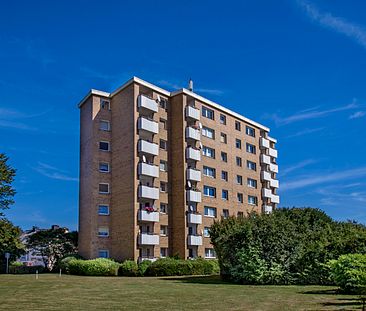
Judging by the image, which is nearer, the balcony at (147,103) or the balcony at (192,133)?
the balcony at (147,103)

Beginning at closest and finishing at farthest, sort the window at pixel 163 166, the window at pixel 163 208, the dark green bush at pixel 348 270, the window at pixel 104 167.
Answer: the dark green bush at pixel 348 270
the window at pixel 104 167
the window at pixel 163 208
the window at pixel 163 166

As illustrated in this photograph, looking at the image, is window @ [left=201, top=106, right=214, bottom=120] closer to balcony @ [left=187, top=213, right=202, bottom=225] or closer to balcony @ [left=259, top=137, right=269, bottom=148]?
balcony @ [left=259, top=137, right=269, bottom=148]

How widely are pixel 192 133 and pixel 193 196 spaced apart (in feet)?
25.2

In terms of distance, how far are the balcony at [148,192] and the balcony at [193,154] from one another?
254 inches

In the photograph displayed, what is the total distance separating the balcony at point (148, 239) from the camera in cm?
4988

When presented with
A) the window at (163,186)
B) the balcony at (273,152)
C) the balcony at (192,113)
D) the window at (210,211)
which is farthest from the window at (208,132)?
the balcony at (273,152)

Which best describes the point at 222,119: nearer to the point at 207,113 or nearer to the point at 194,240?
the point at 207,113

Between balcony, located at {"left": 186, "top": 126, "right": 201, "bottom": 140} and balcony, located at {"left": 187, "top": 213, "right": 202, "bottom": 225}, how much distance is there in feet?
30.5

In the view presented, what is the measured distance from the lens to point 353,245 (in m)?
29.5

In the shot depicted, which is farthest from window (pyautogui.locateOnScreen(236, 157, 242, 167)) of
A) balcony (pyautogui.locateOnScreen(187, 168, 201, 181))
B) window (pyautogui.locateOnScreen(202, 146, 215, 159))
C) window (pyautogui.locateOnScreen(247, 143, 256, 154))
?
balcony (pyautogui.locateOnScreen(187, 168, 201, 181))

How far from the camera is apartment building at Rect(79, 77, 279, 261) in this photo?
51906 mm

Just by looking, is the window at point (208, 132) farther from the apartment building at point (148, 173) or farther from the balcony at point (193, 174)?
the balcony at point (193, 174)

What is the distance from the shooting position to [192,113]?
58469 mm

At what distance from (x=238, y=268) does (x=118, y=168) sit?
82.3 ft
